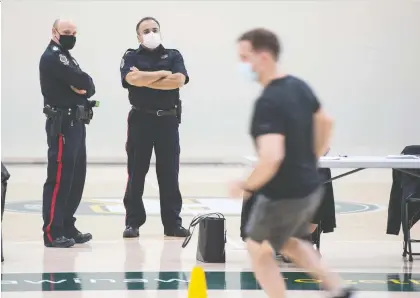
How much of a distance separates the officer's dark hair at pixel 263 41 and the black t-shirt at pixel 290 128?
0.18 m

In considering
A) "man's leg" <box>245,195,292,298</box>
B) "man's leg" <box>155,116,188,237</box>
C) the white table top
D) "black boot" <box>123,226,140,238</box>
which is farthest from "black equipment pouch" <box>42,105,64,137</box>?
"man's leg" <box>245,195,292,298</box>

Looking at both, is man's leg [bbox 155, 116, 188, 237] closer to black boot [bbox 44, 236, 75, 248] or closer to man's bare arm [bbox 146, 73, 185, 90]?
man's bare arm [bbox 146, 73, 185, 90]

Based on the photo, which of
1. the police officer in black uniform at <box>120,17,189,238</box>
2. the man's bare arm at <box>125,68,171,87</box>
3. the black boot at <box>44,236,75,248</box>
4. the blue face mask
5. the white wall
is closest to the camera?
the blue face mask

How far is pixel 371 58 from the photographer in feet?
57.9

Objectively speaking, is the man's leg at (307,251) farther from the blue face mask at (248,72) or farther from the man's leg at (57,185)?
the man's leg at (57,185)

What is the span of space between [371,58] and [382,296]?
12.4 metres

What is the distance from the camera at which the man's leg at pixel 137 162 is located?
8270 millimetres

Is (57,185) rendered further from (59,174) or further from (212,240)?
(212,240)

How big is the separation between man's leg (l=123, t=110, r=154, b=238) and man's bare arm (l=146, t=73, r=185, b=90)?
0.31m

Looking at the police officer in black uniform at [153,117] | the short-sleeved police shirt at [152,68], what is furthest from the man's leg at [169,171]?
the short-sleeved police shirt at [152,68]

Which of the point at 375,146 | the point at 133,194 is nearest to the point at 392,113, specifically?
the point at 375,146

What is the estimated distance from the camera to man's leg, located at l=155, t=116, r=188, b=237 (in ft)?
27.2

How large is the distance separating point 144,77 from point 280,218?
145 inches

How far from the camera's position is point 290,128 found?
14.5 feet
